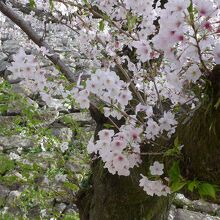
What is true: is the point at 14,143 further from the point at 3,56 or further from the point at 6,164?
the point at 3,56

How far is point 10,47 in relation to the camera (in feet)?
38.2

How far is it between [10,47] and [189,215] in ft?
24.2

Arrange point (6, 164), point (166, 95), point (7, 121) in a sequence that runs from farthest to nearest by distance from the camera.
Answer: point (7, 121)
point (6, 164)
point (166, 95)

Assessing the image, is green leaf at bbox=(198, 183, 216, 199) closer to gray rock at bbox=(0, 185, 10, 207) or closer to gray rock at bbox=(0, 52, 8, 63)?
gray rock at bbox=(0, 185, 10, 207)

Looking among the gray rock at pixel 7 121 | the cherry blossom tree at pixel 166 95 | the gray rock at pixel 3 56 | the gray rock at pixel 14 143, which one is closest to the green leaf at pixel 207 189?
the cherry blossom tree at pixel 166 95

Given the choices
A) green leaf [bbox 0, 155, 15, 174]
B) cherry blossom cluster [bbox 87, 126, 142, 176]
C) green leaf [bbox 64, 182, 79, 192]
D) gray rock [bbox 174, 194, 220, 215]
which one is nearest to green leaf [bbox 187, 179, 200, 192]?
cherry blossom cluster [bbox 87, 126, 142, 176]

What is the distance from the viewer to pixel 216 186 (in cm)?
183

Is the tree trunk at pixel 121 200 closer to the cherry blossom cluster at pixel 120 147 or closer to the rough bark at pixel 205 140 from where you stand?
the cherry blossom cluster at pixel 120 147

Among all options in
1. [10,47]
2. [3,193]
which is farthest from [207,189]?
[10,47]

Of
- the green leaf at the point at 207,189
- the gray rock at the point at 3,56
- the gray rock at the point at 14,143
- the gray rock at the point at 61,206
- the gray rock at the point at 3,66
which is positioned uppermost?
A: the gray rock at the point at 3,56

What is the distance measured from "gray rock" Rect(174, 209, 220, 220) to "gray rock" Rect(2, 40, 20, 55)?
6685 mm

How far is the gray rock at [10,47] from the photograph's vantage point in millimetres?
11294

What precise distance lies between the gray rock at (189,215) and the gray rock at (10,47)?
6685 mm

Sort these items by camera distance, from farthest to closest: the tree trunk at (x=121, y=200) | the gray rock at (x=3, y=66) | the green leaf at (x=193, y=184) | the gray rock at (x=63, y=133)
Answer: the gray rock at (x=3, y=66), the gray rock at (x=63, y=133), the tree trunk at (x=121, y=200), the green leaf at (x=193, y=184)
